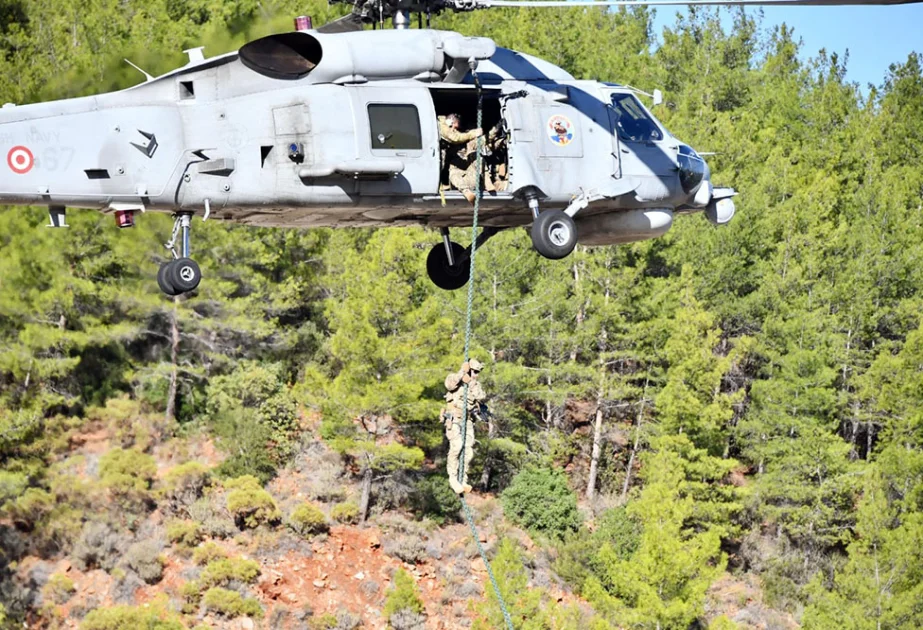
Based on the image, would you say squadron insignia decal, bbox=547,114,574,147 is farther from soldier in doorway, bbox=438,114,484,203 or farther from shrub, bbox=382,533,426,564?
shrub, bbox=382,533,426,564

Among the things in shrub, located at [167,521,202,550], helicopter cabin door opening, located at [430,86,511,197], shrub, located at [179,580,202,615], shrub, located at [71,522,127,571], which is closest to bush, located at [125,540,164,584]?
shrub, located at [71,522,127,571]

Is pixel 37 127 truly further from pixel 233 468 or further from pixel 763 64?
pixel 763 64

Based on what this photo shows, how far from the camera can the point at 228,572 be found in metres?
34.7

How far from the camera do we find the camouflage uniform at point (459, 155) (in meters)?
15.0

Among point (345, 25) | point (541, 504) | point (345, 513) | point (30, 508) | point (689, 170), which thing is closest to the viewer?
point (345, 25)

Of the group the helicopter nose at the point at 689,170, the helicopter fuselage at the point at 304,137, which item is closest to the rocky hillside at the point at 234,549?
the helicopter nose at the point at 689,170

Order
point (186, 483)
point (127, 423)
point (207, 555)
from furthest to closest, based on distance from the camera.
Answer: point (127, 423) → point (186, 483) → point (207, 555)

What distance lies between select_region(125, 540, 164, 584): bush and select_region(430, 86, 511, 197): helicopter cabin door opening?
2224cm

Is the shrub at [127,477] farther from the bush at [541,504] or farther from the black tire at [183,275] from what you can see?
the black tire at [183,275]

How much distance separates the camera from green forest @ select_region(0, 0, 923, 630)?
34.0 metres

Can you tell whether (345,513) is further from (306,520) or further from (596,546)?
(596,546)

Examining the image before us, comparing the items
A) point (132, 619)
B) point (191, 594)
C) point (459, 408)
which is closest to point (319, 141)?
point (459, 408)

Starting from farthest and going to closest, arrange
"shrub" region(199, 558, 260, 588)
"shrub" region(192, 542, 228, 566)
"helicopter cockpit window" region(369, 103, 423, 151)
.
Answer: "shrub" region(192, 542, 228, 566) < "shrub" region(199, 558, 260, 588) < "helicopter cockpit window" region(369, 103, 423, 151)

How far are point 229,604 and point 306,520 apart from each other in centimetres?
375
